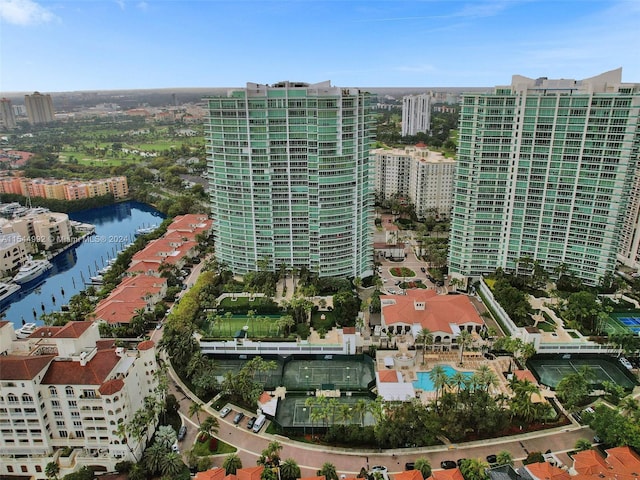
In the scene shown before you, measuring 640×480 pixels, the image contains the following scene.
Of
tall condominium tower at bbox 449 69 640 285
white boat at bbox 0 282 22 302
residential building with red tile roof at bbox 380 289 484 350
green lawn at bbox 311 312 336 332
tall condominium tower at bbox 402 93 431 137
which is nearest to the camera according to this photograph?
residential building with red tile roof at bbox 380 289 484 350

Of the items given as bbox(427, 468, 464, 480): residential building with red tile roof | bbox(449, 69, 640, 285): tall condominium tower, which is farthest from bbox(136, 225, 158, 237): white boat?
bbox(427, 468, 464, 480): residential building with red tile roof

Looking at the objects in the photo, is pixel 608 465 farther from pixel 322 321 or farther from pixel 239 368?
pixel 239 368

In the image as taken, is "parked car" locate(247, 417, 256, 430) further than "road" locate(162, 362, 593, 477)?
Yes

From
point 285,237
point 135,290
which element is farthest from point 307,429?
point 135,290

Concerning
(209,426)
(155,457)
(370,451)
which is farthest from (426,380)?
(155,457)

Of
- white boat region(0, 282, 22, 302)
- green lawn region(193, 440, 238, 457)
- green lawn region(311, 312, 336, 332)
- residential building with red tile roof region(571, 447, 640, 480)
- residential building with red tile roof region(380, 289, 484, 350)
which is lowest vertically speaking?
white boat region(0, 282, 22, 302)

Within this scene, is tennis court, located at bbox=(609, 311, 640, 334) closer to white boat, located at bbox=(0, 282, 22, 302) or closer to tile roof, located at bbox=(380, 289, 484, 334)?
tile roof, located at bbox=(380, 289, 484, 334)

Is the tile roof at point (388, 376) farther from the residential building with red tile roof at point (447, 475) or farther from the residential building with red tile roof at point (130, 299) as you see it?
the residential building with red tile roof at point (130, 299)
